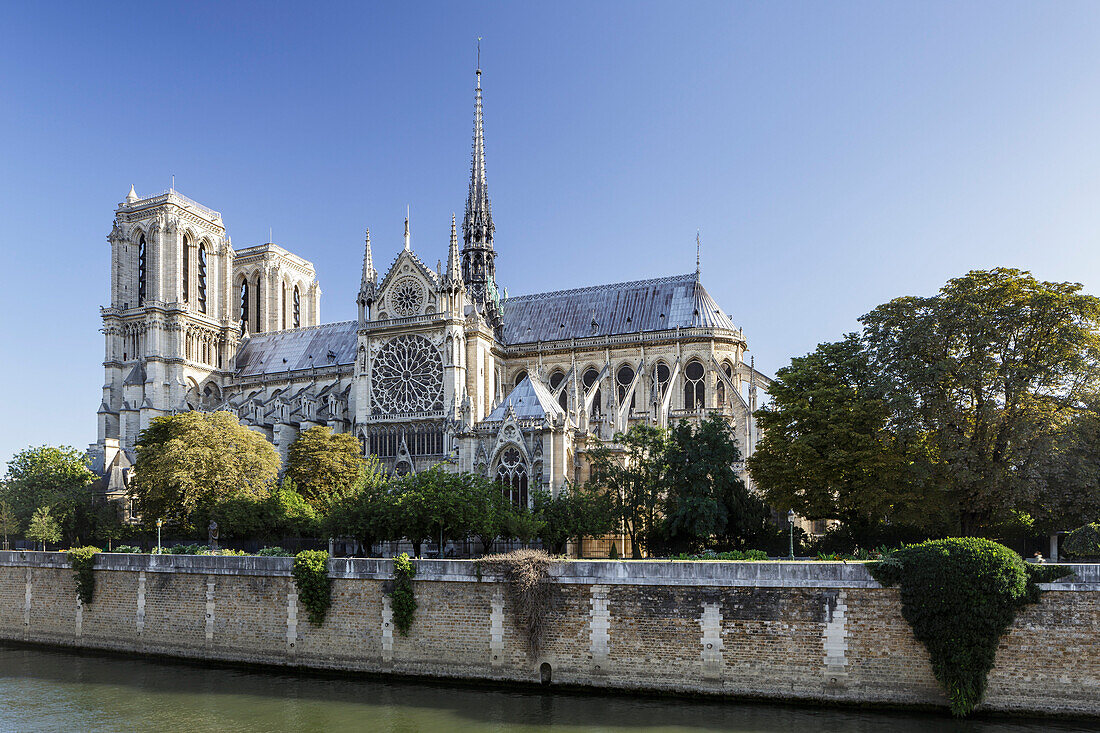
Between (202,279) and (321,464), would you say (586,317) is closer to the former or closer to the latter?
(321,464)

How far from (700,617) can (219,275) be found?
60953 mm

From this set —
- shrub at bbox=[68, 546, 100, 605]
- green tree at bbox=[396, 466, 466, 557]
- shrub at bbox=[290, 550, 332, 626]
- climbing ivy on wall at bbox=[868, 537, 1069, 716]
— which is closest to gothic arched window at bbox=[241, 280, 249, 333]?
shrub at bbox=[68, 546, 100, 605]

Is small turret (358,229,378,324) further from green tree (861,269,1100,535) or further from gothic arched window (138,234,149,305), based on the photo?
green tree (861,269,1100,535)

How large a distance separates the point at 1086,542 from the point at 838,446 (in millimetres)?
8419

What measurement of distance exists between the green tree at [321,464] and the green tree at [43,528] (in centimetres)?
1224

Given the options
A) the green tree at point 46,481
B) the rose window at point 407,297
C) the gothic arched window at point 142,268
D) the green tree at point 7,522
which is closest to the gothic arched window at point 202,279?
the gothic arched window at point 142,268

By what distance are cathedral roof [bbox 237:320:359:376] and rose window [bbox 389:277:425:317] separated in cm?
972

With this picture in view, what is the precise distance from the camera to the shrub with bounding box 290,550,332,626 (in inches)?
1122

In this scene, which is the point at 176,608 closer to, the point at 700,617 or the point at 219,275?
the point at 700,617

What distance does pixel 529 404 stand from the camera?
4353 centimetres

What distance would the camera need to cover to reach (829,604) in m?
23.3

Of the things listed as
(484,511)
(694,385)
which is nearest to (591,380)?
(694,385)

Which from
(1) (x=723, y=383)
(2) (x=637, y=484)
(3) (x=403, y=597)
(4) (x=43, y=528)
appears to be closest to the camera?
(3) (x=403, y=597)

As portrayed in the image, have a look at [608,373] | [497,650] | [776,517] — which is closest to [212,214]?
[608,373]
